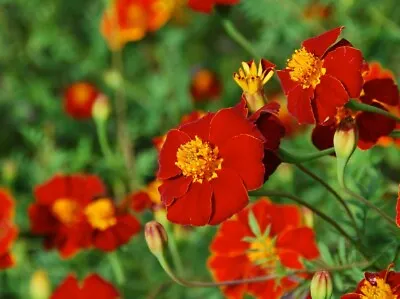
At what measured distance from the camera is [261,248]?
1.49 m

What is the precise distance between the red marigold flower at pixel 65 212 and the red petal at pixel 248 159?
72cm

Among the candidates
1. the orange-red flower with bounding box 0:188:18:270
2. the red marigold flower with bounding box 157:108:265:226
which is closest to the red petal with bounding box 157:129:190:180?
the red marigold flower with bounding box 157:108:265:226

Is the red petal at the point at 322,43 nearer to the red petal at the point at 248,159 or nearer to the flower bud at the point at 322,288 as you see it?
the red petal at the point at 248,159

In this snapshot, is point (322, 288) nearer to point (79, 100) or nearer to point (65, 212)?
point (65, 212)

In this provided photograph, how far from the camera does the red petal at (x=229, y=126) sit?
1.18 m

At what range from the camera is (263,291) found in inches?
57.8

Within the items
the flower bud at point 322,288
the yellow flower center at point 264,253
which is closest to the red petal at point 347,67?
the flower bud at point 322,288

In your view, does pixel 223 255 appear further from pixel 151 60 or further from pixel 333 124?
pixel 151 60

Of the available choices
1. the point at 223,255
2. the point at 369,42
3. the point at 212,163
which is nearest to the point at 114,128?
the point at 369,42

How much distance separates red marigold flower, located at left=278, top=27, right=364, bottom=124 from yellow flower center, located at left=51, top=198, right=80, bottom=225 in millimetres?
871

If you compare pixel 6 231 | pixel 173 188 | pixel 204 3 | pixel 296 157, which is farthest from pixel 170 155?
pixel 6 231

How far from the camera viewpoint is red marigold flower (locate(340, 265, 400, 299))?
1110 millimetres

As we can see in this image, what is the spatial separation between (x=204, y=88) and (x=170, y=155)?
168 cm

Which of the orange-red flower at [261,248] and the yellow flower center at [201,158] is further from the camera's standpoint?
the orange-red flower at [261,248]
